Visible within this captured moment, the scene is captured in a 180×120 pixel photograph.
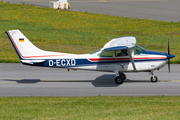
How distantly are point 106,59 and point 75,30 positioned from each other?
825 inches

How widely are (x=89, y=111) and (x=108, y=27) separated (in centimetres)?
2751

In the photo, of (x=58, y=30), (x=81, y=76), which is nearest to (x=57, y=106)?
(x=81, y=76)

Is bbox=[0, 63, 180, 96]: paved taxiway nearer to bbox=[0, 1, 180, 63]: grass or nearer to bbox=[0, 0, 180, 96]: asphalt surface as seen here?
bbox=[0, 0, 180, 96]: asphalt surface

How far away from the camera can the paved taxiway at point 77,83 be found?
12.8 meters

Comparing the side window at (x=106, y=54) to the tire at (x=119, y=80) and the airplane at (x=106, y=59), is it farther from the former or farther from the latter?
the tire at (x=119, y=80)

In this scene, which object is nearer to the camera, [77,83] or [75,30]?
[77,83]

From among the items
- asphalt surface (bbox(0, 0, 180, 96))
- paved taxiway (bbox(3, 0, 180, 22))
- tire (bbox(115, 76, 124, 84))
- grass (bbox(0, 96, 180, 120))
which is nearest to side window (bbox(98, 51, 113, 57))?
tire (bbox(115, 76, 124, 84))

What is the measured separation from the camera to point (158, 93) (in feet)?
41.2

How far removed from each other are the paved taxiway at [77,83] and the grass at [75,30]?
13.1 ft

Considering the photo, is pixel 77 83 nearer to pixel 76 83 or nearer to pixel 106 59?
pixel 76 83

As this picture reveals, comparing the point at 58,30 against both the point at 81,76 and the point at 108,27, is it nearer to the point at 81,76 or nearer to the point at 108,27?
the point at 108,27

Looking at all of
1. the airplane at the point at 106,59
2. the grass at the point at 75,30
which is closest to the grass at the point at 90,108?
the airplane at the point at 106,59

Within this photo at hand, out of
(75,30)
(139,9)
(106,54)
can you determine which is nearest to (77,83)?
(106,54)

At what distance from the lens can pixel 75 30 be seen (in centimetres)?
3459
